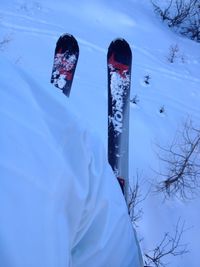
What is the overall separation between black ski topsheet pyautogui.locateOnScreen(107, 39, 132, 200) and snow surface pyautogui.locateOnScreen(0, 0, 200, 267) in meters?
0.11

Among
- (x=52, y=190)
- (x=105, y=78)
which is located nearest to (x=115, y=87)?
(x=105, y=78)

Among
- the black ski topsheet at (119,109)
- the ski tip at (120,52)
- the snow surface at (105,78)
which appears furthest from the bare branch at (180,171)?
the ski tip at (120,52)

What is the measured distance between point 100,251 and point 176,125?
2.62m

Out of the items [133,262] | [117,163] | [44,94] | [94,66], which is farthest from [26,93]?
[94,66]

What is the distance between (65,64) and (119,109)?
0.48m

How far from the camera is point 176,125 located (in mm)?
3350

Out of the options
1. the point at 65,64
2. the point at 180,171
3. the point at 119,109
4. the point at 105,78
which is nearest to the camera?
the point at 119,109

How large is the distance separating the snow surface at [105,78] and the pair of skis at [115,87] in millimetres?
115

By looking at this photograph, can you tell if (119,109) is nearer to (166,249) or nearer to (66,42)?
(66,42)

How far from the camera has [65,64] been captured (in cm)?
234

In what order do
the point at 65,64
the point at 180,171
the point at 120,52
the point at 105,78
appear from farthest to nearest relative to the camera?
the point at 105,78 → the point at 180,171 → the point at 120,52 → the point at 65,64

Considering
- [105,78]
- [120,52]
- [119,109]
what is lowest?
[105,78]

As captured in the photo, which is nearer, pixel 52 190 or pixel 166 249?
pixel 52 190

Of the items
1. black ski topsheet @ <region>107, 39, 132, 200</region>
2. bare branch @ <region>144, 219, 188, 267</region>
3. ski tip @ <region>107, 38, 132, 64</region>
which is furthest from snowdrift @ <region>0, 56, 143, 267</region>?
ski tip @ <region>107, 38, 132, 64</region>
